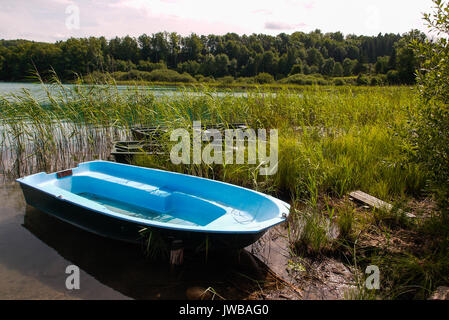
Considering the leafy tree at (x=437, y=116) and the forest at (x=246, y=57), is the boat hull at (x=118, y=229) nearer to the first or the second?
the leafy tree at (x=437, y=116)

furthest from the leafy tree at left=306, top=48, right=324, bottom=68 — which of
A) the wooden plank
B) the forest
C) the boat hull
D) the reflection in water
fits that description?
the reflection in water

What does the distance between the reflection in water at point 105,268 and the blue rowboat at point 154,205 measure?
241 mm

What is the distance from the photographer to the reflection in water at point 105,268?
8.72 ft

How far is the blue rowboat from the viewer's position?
2.72m

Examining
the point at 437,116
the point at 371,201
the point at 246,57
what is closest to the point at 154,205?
the point at 371,201

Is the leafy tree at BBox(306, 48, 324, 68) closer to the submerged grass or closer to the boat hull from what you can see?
the submerged grass

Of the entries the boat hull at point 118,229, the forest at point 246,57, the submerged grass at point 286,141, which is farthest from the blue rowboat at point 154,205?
the forest at point 246,57

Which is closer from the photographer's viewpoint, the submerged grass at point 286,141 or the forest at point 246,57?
the submerged grass at point 286,141

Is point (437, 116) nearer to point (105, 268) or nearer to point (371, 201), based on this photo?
point (371, 201)

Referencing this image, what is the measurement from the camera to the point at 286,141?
5.13 meters

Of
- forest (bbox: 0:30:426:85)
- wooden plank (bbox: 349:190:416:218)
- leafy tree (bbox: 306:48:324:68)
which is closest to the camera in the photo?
wooden plank (bbox: 349:190:416:218)
